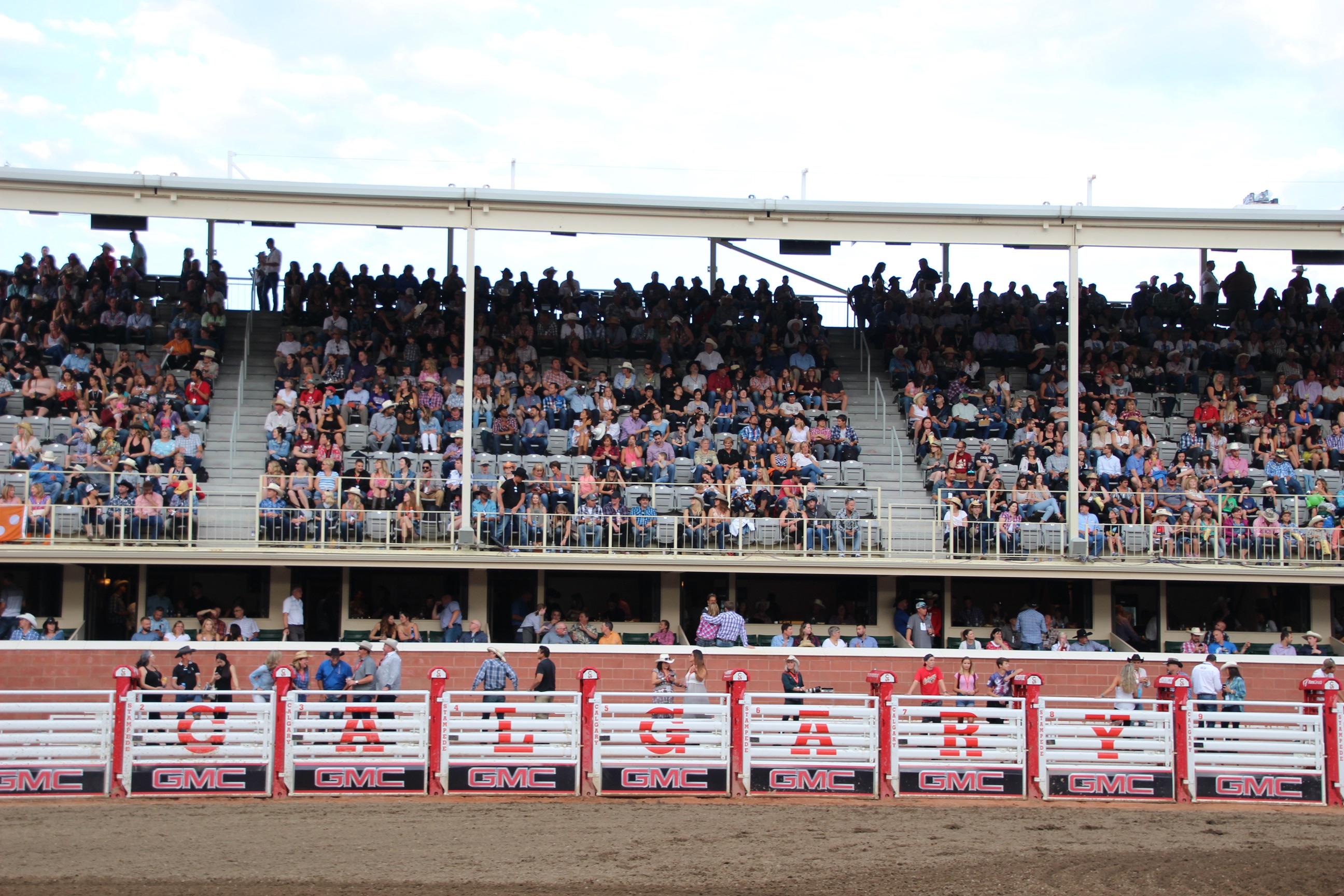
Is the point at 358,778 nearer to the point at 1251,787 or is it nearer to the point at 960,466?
the point at 1251,787

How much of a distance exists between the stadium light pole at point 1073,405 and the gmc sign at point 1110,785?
6022mm

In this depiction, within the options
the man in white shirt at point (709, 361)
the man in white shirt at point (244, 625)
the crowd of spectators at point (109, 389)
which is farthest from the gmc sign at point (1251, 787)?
the crowd of spectators at point (109, 389)

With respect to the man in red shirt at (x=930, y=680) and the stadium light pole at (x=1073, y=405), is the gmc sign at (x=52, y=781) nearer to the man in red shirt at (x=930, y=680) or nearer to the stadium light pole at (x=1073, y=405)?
the man in red shirt at (x=930, y=680)

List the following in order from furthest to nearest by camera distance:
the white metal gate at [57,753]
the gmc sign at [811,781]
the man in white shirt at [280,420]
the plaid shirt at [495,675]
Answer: the man in white shirt at [280,420] < the plaid shirt at [495,675] < the gmc sign at [811,781] < the white metal gate at [57,753]

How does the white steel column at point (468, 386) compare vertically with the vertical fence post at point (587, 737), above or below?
above

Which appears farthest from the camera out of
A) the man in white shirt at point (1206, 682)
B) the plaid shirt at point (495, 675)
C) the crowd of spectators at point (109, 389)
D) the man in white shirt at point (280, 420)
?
the man in white shirt at point (280, 420)

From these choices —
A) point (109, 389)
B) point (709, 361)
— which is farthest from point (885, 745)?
point (109, 389)

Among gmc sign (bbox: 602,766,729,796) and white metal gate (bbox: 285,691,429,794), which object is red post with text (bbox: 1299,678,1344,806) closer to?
gmc sign (bbox: 602,766,729,796)

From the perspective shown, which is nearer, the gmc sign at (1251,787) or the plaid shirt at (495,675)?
the gmc sign at (1251,787)

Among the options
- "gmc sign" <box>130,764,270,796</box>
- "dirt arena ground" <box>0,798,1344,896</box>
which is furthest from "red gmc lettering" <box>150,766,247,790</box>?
"dirt arena ground" <box>0,798,1344,896</box>

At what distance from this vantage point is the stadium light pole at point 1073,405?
18.8 metres

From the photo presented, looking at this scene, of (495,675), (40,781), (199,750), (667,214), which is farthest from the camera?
(667,214)

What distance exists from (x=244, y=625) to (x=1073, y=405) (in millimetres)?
12490

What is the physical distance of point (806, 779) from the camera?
1302 centimetres
